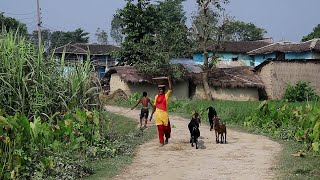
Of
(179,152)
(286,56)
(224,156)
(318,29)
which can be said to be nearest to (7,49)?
(179,152)

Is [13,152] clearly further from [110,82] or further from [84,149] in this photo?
[110,82]

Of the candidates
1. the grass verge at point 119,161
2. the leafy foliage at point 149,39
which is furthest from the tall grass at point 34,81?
the leafy foliage at point 149,39

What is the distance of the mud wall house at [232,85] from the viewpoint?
3456cm

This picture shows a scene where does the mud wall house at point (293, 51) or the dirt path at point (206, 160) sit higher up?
the mud wall house at point (293, 51)

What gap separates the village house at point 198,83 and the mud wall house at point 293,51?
5619 mm

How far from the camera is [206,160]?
10.0m

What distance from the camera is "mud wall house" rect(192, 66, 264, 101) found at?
→ 3456 cm

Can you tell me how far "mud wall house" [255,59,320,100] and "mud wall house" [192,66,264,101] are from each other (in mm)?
941

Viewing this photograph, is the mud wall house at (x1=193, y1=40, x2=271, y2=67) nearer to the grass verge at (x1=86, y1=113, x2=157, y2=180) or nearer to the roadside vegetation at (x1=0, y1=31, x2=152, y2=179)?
the grass verge at (x1=86, y1=113, x2=157, y2=180)

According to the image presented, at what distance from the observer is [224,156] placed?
34.4ft

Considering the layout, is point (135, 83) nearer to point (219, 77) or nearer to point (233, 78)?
point (219, 77)

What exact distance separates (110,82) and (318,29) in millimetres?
32503

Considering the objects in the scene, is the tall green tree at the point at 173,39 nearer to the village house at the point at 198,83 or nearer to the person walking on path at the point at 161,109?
the village house at the point at 198,83

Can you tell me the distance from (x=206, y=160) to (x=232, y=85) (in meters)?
25.0
